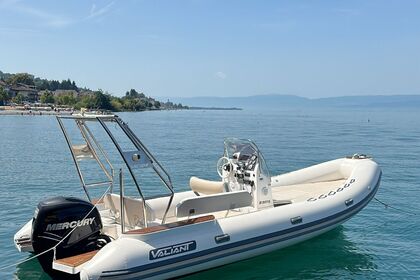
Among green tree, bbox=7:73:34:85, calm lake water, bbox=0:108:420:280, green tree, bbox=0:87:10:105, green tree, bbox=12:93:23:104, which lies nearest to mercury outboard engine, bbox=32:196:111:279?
calm lake water, bbox=0:108:420:280

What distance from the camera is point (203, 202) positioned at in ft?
26.0

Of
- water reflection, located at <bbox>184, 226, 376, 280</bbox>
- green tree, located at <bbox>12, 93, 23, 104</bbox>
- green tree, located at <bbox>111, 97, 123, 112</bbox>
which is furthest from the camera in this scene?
green tree, located at <bbox>111, 97, 123, 112</bbox>

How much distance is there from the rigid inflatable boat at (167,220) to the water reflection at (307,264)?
36cm

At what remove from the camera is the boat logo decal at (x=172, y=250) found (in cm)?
650

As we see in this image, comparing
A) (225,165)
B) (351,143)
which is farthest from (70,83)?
(225,165)

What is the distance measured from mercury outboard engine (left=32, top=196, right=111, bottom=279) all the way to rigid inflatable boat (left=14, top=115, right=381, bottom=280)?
0.01m

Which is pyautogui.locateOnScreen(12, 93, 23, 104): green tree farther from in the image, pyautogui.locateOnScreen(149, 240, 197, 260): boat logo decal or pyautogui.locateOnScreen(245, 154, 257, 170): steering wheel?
pyautogui.locateOnScreen(149, 240, 197, 260): boat logo decal

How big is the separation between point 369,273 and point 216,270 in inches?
115

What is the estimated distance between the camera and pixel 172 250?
21.9 feet

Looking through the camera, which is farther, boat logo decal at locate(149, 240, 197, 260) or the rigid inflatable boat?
boat logo decal at locate(149, 240, 197, 260)

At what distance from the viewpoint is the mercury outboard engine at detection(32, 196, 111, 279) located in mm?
6375

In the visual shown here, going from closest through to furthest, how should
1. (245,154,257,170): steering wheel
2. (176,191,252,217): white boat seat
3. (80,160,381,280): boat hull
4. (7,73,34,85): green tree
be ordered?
(80,160,381,280): boat hull < (176,191,252,217): white boat seat < (245,154,257,170): steering wheel < (7,73,34,85): green tree

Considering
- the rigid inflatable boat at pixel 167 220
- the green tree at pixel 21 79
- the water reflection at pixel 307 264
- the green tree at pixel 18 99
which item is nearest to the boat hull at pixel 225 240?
the rigid inflatable boat at pixel 167 220

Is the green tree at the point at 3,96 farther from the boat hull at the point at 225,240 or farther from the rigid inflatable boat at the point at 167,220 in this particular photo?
the boat hull at the point at 225,240
